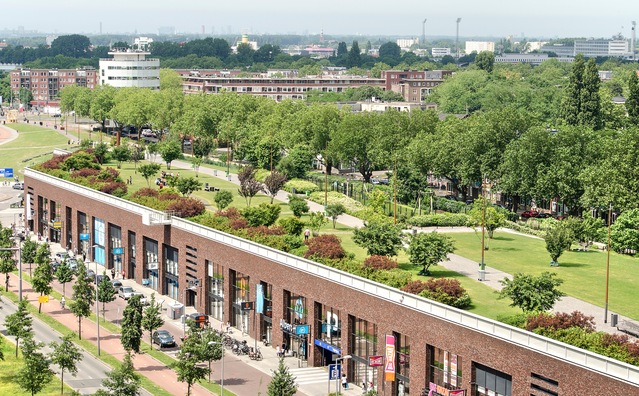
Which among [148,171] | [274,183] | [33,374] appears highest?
[148,171]

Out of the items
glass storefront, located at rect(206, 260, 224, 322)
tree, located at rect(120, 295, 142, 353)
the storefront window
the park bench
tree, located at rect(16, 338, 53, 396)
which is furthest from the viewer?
the park bench

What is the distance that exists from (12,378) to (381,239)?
33191 millimetres

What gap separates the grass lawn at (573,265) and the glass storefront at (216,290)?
24009 mm

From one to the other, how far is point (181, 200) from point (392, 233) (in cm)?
2995

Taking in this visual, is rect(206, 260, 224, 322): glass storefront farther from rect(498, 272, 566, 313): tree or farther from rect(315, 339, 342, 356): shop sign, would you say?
rect(498, 272, 566, 313): tree

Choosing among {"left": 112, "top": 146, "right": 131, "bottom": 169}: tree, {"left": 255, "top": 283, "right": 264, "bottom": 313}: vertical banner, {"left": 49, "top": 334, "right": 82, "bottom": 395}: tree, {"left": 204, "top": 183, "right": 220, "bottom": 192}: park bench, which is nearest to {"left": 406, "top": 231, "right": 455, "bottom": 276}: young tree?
{"left": 255, "top": 283, "right": 264, "bottom": 313}: vertical banner

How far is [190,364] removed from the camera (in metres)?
57.6

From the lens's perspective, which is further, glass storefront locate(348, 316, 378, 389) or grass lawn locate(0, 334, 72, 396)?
grass lawn locate(0, 334, 72, 396)

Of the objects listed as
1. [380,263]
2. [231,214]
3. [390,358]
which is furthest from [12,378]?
[231,214]

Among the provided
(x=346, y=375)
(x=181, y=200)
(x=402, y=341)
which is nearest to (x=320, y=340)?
(x=346, y=375)

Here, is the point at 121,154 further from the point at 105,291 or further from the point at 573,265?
the point at 573,265

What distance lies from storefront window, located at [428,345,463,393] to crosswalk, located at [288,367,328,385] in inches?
445

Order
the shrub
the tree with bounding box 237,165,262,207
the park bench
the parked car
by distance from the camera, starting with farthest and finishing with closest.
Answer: the park bench, the tree with bounding box 237,165,262,207, the parked car, the shrub

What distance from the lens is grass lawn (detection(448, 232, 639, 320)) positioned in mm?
66125
